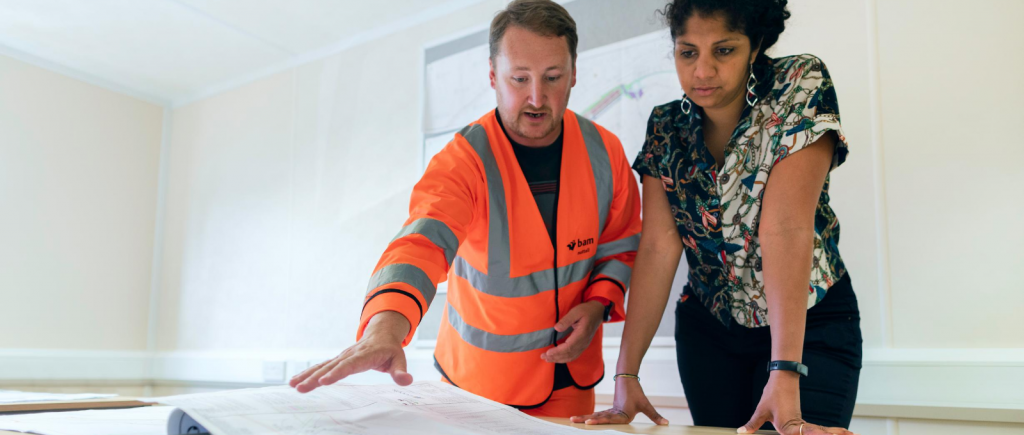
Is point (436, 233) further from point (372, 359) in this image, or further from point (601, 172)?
point (601, 172)

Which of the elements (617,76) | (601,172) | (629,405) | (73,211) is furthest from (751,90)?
(73,211)

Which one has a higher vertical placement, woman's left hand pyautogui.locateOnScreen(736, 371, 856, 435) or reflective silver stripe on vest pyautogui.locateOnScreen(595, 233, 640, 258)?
reflective silver stripe on vest pyautogui.locateOnScreen(595, 233, 640, 258)

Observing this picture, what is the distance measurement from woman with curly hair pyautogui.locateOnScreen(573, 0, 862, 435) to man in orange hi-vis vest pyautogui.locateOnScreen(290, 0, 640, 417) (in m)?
0.13

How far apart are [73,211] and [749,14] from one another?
149 inches

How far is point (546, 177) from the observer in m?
1.48

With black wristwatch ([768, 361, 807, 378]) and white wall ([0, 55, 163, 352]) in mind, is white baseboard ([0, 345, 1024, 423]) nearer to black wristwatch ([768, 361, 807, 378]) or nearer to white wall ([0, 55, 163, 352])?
white wall ([0, 55, 163, 352])

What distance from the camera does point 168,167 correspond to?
13.9ft

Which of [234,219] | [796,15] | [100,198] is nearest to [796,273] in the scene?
[796,15]

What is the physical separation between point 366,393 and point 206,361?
3.06 meters

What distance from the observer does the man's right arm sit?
89 centimetres

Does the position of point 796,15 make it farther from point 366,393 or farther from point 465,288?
point 366,393

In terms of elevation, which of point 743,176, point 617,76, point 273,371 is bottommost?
point 273,371

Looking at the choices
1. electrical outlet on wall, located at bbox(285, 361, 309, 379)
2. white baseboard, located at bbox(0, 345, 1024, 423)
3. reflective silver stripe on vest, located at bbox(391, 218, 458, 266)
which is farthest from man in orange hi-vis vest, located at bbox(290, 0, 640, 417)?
electrical outlet on wall, located at bbox(285, 361, 309, 379)

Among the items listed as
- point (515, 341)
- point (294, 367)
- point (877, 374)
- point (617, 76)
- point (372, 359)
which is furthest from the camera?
point (294, 367)
